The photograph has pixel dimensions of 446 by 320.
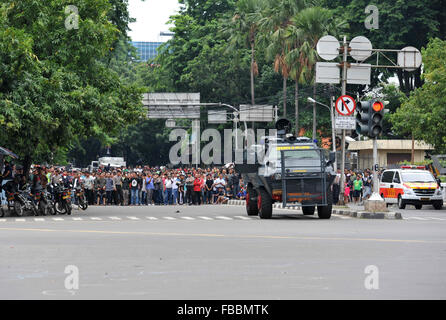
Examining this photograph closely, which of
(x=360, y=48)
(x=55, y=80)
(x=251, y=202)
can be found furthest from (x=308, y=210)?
(x=55, y=80)

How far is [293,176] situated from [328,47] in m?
9.65

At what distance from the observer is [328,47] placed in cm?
3731

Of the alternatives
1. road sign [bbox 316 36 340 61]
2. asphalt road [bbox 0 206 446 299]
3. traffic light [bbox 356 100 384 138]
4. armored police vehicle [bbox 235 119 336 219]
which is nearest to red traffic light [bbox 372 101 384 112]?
traffic light [bbox 356 100 384 138]

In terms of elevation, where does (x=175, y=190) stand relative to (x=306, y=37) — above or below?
below

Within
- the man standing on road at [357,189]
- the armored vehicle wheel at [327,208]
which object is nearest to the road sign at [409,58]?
the armored vehicle wheel at [327,208]

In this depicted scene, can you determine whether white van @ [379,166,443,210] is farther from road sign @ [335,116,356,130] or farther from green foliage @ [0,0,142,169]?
green foliage @ [0,0,142,169]

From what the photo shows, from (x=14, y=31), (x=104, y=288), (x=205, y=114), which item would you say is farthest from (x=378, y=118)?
(x=205, y=114)

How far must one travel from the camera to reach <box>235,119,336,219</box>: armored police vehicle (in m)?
29.3

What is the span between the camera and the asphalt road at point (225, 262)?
1100cm

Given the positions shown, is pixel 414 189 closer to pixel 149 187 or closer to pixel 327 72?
pixel 327 72

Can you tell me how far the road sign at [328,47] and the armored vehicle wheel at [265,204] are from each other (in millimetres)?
9114

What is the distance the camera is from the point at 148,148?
105 m

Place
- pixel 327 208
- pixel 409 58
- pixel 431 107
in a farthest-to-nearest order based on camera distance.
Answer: pixel 431 107, pixel 409 58, pixel 327 208
